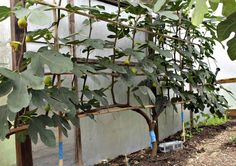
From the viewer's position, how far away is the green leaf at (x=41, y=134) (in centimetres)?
106

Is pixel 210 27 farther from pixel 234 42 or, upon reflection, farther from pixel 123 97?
pixel 234 42

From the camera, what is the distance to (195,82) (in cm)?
269

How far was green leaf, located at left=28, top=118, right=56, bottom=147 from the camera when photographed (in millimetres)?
1061

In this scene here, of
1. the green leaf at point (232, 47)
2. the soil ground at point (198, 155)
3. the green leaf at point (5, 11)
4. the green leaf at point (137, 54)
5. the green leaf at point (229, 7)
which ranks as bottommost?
the soil ground at point (198, 155)

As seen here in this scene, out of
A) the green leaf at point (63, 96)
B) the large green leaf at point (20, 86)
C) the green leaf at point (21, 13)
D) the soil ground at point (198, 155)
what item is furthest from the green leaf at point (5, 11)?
the soil ground at point (198, 155)

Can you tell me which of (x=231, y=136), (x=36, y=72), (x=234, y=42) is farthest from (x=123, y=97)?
(x=234, y=42)

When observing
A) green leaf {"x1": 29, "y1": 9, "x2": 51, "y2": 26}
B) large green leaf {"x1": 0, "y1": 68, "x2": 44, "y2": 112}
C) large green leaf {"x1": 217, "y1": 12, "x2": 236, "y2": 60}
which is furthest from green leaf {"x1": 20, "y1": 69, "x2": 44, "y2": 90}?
large green leaf {"x1": 217, "y1": 12, "x2": 236, "y2": 60}

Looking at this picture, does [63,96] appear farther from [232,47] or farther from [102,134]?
[102,134]

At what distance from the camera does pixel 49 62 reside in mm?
1013

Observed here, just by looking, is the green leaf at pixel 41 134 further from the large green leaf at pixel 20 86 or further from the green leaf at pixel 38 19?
the green leaf at pixel 38 19

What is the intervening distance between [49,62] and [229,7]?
645 mm

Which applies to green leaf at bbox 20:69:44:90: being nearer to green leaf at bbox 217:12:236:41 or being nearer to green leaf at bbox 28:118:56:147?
green leaf at bbox 28:118:56:147

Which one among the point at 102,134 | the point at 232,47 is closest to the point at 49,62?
the point at 232,47

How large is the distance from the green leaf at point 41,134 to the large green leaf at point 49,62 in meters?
0.24
